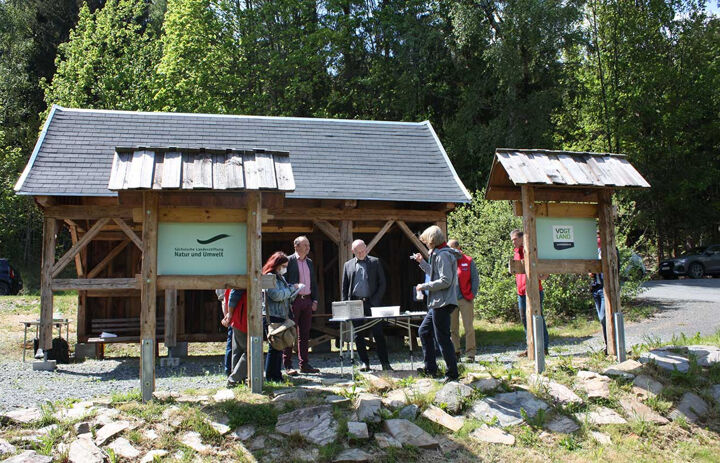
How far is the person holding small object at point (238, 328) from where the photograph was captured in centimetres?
691

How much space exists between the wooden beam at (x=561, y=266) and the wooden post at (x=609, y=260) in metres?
0.12

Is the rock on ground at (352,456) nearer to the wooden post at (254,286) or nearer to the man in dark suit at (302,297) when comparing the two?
the wooden post at (254,286)

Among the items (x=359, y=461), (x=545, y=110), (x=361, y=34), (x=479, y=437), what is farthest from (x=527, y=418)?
(x=361, y=34)

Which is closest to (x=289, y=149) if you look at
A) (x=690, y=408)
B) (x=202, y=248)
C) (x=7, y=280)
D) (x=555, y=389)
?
(x=202, y=248)

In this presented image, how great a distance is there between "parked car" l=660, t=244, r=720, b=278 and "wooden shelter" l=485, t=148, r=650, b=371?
727 inches

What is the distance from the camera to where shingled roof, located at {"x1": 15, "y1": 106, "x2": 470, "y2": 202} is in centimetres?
1118

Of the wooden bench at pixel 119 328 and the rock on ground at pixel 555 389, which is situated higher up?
the wooden bench at pixel 119 328

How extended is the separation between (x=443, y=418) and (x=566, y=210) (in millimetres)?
2880

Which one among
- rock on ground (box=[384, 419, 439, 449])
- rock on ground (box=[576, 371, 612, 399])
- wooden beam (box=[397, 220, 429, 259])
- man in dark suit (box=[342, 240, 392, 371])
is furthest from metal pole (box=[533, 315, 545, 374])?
wooden beam (box=[397, 220, 429, 259])

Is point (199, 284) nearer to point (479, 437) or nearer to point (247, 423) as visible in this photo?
point (247, 423)

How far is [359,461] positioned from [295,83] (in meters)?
22.9

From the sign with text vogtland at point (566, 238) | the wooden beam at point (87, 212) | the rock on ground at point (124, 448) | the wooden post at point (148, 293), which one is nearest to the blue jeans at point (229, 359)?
the wooden post at point (148, 293)

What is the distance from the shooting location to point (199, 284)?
6.37m

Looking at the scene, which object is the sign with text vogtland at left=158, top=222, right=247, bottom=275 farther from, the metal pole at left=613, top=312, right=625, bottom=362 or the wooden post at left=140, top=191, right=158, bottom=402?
the metal pole at left=613, top=312, right=625, bottom=362
